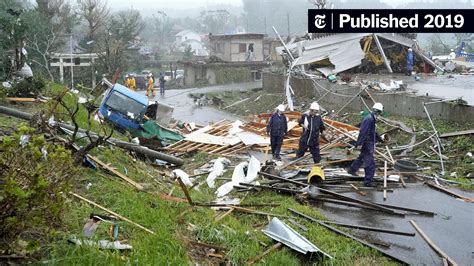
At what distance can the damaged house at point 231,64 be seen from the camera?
4431cm

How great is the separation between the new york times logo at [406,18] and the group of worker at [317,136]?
4.55 meters

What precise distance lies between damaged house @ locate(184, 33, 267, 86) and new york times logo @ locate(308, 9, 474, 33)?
2627 cm

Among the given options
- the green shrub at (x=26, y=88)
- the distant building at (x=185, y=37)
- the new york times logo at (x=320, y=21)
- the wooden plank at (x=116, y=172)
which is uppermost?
the distant building at (x=185, y=37)

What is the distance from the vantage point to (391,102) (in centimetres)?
1734

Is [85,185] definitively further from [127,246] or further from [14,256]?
[14,256]

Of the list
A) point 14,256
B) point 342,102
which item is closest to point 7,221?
point 14,256

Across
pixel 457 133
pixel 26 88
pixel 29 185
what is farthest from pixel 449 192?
pixel 26 88

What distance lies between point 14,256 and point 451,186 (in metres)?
8.97

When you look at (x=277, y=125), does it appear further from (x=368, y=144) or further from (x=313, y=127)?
(x=368, y=144)

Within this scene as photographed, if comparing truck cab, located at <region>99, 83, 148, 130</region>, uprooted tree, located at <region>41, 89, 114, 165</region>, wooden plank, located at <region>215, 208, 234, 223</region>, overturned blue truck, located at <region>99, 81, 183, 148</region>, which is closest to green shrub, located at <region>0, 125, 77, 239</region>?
uprooted tree, located at <region>41, 89, 114, 165</region>

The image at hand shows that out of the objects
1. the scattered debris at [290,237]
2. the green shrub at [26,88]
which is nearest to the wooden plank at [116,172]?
the scattered debris at [290,237]

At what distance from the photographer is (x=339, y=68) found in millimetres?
24625

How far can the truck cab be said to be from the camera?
14836 mm

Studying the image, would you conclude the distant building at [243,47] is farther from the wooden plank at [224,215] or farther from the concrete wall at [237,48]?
the wooden plank at [224,215]
